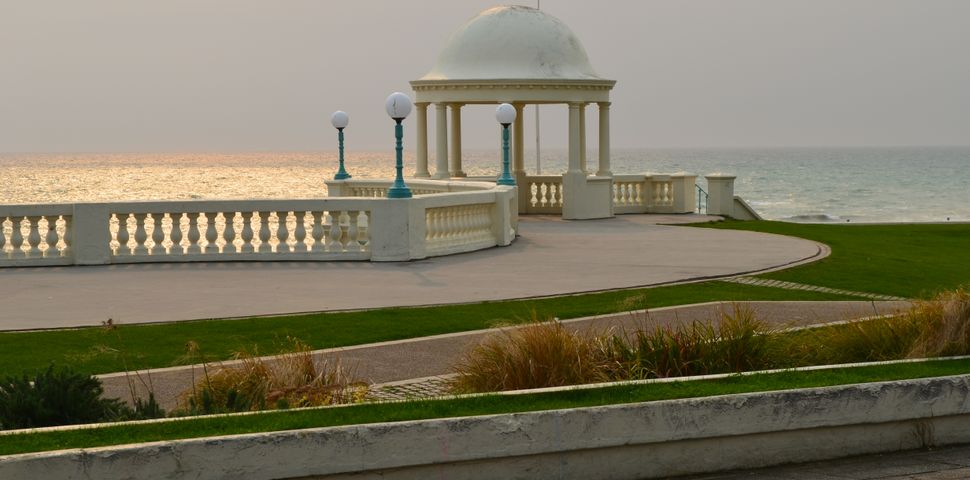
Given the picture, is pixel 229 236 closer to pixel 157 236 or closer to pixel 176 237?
pixel 176 237

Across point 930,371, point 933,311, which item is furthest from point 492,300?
point 930,371

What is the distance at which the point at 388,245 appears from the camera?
776 inches

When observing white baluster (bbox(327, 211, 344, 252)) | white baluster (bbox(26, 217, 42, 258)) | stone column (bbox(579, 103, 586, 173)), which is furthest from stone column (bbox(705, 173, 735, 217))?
white baluster (bbox(26, 217, 42, 258))

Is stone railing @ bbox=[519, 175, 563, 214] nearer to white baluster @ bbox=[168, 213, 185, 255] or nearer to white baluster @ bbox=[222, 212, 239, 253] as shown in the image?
white baluster @ bbox=[222, 212, 239, 253]

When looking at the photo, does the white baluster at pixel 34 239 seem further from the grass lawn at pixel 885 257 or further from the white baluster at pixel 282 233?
the grass lawn at pixel 885 257

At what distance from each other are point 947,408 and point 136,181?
15992 cm

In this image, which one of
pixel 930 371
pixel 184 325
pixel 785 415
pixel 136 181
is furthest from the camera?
pixel 136 181

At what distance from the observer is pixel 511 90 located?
97.8 ft

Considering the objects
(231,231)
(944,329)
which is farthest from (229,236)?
(944,329)

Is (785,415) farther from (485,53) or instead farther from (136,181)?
(136,181)

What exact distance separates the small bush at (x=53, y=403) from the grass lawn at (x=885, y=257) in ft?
26.6

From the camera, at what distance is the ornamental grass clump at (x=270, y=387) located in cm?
856

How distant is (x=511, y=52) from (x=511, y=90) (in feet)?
3.79

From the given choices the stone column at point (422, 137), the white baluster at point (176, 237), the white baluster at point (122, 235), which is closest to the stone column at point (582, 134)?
the stone column at point (422, 137)
